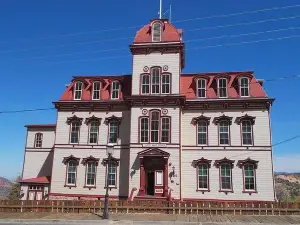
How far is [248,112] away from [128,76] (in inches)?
494

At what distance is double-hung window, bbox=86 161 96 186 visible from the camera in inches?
1179

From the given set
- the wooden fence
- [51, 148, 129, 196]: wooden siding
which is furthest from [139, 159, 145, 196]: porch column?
the wooden fence

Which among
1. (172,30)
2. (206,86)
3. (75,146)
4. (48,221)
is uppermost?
(172,30)

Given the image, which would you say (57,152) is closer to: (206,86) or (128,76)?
(128,76)

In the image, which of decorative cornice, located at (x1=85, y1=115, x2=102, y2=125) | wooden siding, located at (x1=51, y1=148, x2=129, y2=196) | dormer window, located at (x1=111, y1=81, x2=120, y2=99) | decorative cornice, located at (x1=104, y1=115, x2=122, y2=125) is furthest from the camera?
dormer window, located at (x1=111, y1=81, x2=120, y2=99)

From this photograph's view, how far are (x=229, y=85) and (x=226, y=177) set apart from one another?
348 inches

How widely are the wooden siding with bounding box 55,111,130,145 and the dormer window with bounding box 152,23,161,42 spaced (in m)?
7.73

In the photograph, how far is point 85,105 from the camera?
103 feet

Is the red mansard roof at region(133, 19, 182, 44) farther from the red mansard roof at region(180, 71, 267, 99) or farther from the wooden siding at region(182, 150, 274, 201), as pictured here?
the wooden siding at region(182, 150, 274, 201)

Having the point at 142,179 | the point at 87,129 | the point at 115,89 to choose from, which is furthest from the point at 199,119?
the point at 87,129

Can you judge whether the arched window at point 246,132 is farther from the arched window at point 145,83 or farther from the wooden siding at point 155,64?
the arched window at point 145,83

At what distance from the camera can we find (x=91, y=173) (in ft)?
98.8

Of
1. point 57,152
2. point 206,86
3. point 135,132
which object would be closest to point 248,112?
point 206,86

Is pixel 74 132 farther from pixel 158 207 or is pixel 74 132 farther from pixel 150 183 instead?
pixel 158 207
